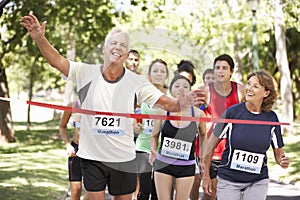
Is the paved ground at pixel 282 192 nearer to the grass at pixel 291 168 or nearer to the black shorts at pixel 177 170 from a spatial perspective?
the grass at pixel 291 168

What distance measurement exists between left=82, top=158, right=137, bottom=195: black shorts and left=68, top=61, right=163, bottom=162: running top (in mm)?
52

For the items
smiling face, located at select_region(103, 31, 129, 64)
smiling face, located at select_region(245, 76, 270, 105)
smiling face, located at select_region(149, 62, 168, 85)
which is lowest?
smiling face, located at select_region(245, 76, 270, 105)

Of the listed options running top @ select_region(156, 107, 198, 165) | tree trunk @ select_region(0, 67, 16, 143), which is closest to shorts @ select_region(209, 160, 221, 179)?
running top @ select_region(156, 107, 198, 165)

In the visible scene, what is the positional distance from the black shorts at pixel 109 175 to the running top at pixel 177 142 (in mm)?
1125

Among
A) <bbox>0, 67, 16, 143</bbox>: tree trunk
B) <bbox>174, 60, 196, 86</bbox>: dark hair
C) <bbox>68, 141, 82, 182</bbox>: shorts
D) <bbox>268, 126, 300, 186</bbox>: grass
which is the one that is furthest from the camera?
<bbox>0, 67, 16, 143</bbox>: tree trunk

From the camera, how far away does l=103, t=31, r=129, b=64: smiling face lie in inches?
170

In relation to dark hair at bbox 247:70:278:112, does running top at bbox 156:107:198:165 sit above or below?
below

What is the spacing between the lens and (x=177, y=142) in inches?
224

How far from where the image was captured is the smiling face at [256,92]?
529cm

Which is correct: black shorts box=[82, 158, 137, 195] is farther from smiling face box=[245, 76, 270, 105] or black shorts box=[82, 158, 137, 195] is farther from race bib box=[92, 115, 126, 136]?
smiling face box=[245, 76, 270, 105]

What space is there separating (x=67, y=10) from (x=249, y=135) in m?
14.4

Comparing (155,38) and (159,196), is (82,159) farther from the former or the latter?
(159,196)

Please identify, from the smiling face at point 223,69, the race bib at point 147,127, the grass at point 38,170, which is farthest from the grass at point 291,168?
the smiling face at point 223,69

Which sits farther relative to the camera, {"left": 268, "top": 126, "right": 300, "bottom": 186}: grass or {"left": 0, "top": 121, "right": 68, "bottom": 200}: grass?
{"left": 268, "top": 126, "right": 300, "bottom": 186}: grass
